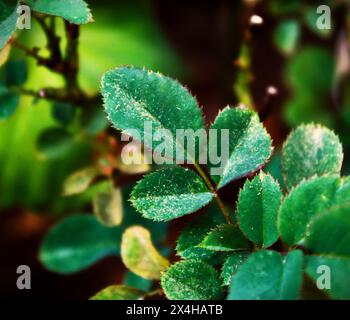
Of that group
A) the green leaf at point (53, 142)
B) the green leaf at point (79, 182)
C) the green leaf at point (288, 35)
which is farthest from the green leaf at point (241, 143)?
the green leaf at point (288, 35)

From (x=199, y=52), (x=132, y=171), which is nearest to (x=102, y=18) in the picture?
(x=199, y=52)

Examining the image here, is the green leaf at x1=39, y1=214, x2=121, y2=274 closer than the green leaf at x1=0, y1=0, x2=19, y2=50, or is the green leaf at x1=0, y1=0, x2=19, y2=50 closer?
the green leaf at x1=0, y1=0, x2=19, y2=50

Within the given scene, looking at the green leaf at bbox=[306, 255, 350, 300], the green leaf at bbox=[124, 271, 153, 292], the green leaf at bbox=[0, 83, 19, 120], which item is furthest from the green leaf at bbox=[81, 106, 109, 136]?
the green leaf at bbox=[306, 255, 350, 300]

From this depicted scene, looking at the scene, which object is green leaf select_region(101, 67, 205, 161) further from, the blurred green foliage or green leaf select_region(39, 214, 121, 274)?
the blurred green foliage

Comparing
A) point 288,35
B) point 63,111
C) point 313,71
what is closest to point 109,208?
point 63,111

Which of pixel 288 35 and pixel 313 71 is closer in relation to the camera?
pixel 288 35

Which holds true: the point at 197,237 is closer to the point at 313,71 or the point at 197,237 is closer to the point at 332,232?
the point at 332,232

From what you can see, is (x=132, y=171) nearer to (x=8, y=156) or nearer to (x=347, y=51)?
(x=8, y=156)

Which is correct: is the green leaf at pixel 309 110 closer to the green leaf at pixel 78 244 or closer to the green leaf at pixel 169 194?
the green leaf at pixel 78 244

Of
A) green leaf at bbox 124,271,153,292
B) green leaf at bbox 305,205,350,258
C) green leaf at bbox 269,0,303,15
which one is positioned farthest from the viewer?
green leaf at bbox 269,0,303,15
